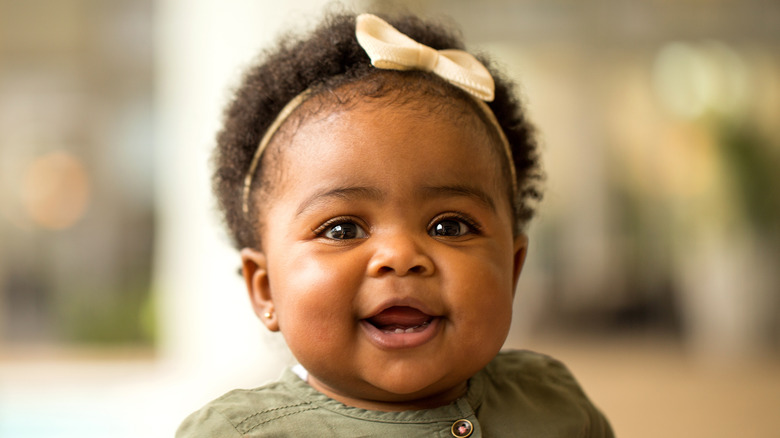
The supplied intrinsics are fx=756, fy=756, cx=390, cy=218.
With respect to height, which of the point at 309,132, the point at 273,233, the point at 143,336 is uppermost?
the point at 309,132

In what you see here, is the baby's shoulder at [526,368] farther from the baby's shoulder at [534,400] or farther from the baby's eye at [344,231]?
the baby's eye at [344,231]

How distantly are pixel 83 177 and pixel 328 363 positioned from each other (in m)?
3.75

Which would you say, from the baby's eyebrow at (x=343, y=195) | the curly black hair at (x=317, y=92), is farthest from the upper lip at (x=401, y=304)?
the curly black hair at (x=317, y=92)

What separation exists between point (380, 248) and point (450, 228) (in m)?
0.10

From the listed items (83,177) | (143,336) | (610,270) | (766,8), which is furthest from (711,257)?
(83,177)

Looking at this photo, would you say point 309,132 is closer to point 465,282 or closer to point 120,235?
point 465,282

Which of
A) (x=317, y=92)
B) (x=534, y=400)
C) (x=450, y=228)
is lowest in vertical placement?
(x=534, y=400)

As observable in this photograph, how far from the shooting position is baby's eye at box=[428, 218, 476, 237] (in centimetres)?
85

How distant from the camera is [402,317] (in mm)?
797

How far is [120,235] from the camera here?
4.15m

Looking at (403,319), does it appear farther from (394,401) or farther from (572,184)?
(572,184)

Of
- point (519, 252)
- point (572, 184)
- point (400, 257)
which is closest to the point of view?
point (400, 257)

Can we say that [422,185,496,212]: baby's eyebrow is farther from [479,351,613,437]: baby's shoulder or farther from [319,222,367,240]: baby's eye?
[479,351,613,437]: baby's shoulder

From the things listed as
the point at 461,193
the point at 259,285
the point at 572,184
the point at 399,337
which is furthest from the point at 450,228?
the point at 572,184
